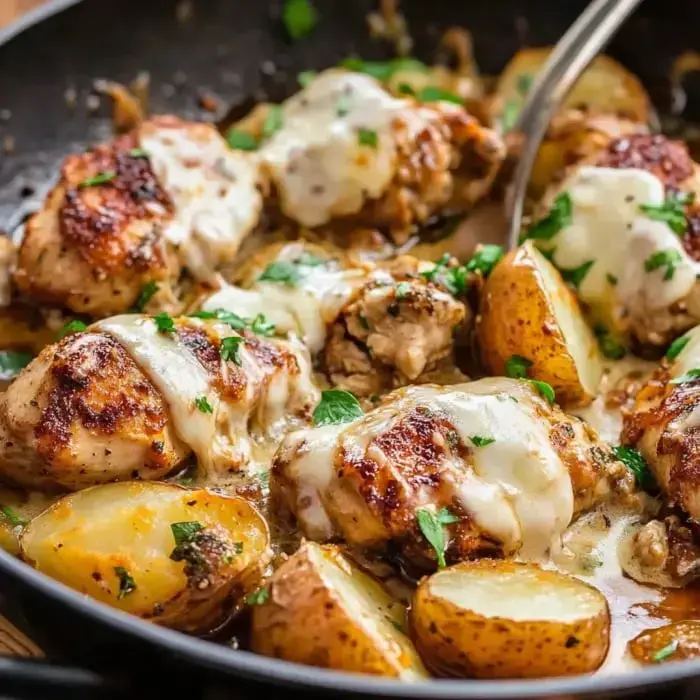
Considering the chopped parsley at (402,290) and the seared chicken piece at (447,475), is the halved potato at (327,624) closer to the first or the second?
the seared chicken piece at (447,475)

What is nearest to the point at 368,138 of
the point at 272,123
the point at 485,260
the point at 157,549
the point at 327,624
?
the point at 272,123

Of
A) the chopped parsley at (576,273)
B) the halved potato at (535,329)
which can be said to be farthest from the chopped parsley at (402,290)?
the chopped parsley at (576,273)

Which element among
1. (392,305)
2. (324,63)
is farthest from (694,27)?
(392,305)

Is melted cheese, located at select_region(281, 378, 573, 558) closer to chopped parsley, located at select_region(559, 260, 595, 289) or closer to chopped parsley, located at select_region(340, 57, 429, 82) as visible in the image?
chopped parsley, located at select_region(559, 260, 595, 289)

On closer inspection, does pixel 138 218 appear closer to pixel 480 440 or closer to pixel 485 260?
pixel 485 260

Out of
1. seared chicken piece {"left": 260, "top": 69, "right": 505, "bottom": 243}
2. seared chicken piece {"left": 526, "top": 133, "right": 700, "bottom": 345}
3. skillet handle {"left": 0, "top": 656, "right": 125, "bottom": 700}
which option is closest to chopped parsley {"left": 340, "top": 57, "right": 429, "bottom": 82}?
seared chicken piece {"left": 260, "top": 69, "right": 505, "bottom": 243}

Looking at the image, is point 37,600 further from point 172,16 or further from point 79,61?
point 172,16
